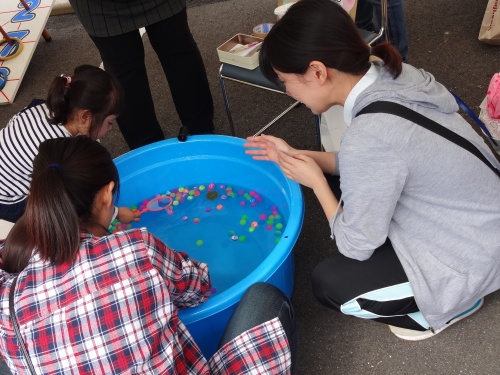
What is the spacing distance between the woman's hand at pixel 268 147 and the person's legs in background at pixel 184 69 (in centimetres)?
47

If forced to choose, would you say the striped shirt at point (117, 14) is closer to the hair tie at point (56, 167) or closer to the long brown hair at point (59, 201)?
the long brown hair at point (59, 201)

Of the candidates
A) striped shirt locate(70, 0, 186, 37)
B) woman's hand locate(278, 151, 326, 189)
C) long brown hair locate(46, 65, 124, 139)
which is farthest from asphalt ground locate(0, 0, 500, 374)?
long brown hair locate(46, 65, 124, 139)

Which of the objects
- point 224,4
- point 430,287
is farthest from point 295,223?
point 224,4

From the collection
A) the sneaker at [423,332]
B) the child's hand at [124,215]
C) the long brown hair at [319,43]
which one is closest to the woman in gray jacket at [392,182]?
the long brown hair at [319,43]

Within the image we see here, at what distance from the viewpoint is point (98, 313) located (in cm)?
80

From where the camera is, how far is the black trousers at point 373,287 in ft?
A: 3.64

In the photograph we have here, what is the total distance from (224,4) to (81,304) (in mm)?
2537

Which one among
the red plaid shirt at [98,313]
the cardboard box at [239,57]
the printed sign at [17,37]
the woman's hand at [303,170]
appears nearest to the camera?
the red plaid shirt at [98,313]

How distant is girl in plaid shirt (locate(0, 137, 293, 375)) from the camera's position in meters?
0.80

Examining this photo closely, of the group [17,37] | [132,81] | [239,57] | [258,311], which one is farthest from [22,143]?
[17,37]

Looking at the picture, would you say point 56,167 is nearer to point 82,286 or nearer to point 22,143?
point 82,286

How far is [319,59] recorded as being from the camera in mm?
972

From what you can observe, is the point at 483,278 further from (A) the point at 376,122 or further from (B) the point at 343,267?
(A) the point at 376,122

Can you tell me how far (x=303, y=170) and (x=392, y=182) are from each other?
1.05ft
